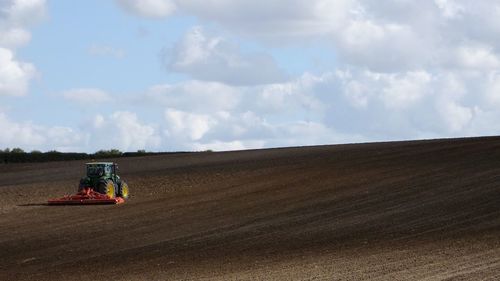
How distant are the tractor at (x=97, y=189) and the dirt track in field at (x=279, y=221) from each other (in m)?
0.74

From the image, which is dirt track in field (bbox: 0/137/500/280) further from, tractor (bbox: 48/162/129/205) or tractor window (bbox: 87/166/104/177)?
tractor window (bbox: 87/166/104/177)

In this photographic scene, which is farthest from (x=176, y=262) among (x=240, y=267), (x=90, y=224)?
(x=90, y=224)

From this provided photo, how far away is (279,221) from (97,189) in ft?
31.4

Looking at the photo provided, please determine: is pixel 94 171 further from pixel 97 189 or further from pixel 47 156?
pixel 47 156

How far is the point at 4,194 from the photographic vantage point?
45938 millimetres

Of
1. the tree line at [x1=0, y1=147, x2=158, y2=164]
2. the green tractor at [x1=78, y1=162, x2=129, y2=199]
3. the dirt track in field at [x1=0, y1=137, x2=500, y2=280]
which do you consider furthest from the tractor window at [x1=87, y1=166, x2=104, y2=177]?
the tree line at [x1=0, y1=147, x2=158, y2=164]

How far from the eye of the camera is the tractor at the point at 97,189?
40375 mm

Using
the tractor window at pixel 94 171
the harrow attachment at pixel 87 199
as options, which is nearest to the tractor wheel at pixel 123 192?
the harrow attachment at pixel 87 199

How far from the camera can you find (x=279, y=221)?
33.8 meters

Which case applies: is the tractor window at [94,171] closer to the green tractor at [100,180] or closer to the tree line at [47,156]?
the green tractor at [100,180]

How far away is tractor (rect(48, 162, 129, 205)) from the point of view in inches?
1590

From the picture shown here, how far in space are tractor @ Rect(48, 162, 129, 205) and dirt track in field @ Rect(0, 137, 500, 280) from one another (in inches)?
29.2

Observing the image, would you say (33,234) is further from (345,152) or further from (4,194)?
(345,152)

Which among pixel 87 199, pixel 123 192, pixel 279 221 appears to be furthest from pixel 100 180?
pixel 279 221
